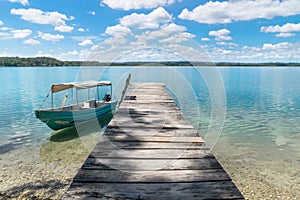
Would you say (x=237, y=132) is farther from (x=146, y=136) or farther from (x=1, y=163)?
(x=1, y=163)

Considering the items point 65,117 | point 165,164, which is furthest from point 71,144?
point 165,164

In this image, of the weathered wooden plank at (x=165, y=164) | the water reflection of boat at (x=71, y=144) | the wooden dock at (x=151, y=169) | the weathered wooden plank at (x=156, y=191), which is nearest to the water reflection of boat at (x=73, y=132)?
the water reflection of boat at (x=71, y=144)

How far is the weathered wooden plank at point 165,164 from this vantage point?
291 centimetres

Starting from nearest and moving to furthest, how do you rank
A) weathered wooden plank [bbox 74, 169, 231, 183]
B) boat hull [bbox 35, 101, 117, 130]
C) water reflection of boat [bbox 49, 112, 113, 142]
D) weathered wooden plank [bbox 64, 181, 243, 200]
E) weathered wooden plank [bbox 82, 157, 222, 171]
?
weathered wooden plank [bbox 64, 181, 243, 200] → weathered wooden plank [bbox 74, 169, 231, 183] → weathered wooden plank [bbox 82, 157, 222, 171] → boat hull [bbox 35, 101, 117, 130] → water reflection of boat [bbox 49, 112, 113, 142]

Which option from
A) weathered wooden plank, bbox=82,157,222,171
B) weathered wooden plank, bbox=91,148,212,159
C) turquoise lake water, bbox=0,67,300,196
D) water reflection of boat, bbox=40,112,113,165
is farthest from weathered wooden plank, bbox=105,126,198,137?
water reflection of boat, bbox=40,112,113,165

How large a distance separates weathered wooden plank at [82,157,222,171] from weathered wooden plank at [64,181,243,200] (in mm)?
401

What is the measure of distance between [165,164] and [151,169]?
0.24 metres

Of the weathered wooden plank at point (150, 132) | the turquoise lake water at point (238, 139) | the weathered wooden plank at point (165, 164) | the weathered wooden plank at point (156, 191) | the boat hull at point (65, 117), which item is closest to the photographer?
the weathered wooden plank at point (156, 191)

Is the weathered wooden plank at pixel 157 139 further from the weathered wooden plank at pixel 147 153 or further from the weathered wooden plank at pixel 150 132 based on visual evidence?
the weathered wooden plank at pixel 147 153

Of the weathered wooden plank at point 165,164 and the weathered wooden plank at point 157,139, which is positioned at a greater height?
the weathered wooden plank at point 157,139

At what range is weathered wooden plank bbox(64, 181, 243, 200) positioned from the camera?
229 centimetres

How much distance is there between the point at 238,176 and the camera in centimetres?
777

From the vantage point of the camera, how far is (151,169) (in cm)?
290

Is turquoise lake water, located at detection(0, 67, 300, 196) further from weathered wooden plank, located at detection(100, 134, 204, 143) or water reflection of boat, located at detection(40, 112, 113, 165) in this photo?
weathered wooden plank, located at detection(100, 134, 204, 143)
